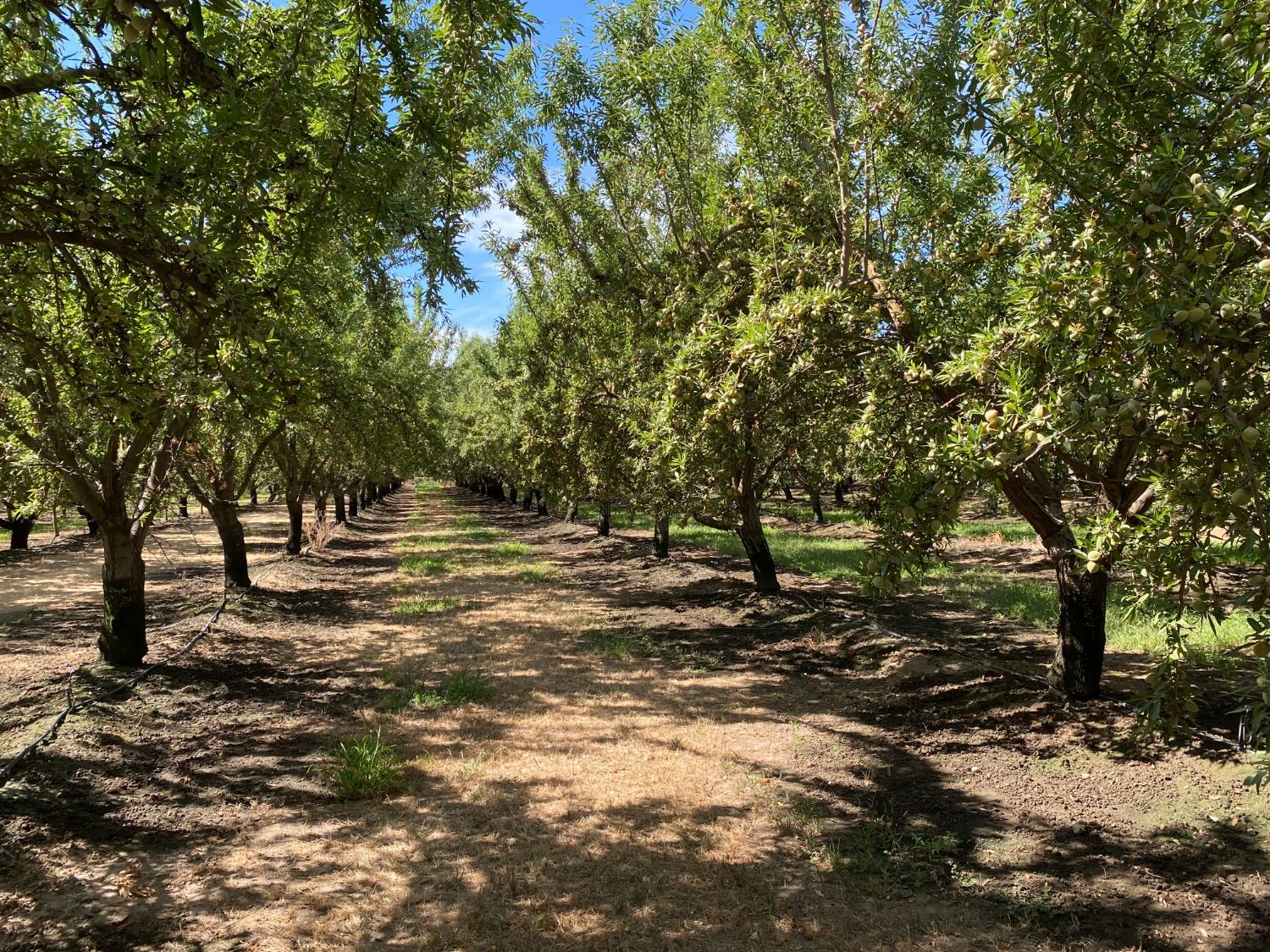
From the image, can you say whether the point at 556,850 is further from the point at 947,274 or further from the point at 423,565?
the point at 423,565

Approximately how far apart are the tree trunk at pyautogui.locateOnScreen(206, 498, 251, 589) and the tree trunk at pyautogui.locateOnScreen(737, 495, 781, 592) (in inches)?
363

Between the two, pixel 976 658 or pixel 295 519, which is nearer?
pixel 976 658

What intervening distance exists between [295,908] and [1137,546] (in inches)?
193

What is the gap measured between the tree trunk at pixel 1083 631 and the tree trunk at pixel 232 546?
1295 cm

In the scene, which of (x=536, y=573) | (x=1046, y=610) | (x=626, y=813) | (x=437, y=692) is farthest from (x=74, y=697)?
(x=1046, y=610)

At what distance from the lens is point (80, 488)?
7547 millimetres

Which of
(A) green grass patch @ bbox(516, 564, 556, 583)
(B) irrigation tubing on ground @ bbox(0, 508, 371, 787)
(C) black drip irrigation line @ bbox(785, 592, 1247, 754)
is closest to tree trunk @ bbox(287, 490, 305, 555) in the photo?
(A) green grass patch @ bbox(516, 564, 556, 583)

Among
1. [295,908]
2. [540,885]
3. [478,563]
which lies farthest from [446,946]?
[478,563]

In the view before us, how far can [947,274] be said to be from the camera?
653 cm

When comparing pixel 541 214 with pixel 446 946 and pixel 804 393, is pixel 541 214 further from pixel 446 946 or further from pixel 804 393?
pixel 446 946

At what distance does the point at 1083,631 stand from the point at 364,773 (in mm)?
6602

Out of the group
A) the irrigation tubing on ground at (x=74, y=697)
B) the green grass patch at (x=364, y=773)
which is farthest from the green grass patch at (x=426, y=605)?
the green grass patch at (x=364, y=773)

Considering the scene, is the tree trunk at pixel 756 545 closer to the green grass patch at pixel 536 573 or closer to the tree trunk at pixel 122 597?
the green grass patch at pixel 536 573

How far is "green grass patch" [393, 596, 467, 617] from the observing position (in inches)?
508
